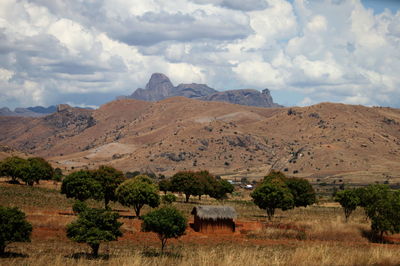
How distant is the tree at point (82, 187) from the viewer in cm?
5941

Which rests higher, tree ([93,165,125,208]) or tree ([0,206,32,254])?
tree ([93,165,125,208])

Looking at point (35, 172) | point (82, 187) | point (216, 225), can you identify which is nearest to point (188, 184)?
point (35, 172)

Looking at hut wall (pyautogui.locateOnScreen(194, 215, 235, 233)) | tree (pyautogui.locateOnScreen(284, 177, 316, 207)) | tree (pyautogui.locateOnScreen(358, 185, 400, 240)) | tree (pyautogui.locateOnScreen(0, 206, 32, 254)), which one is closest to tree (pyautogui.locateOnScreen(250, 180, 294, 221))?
hut wall (pyautogui.locateOnScreen(194, 215, 235, 233))

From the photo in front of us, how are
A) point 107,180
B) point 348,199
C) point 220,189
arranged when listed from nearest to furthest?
point 107,180, point 348,199, point 220,189

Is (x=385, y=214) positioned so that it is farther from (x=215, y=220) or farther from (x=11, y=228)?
(x=11, y=228)

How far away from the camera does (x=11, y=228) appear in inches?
1238

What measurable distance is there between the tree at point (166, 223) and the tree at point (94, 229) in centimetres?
307

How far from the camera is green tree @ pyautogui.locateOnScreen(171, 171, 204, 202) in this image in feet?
294

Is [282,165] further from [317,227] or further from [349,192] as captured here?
[317,227]

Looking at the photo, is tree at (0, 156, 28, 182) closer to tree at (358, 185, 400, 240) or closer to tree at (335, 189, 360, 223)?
tree at (335, 189, 360, 223)

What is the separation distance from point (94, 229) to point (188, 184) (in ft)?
185

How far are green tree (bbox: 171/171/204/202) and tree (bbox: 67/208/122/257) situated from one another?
54217 mm

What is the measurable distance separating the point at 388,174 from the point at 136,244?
139 meters

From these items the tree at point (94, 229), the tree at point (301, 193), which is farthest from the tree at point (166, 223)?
the tree at point (301, 193)
